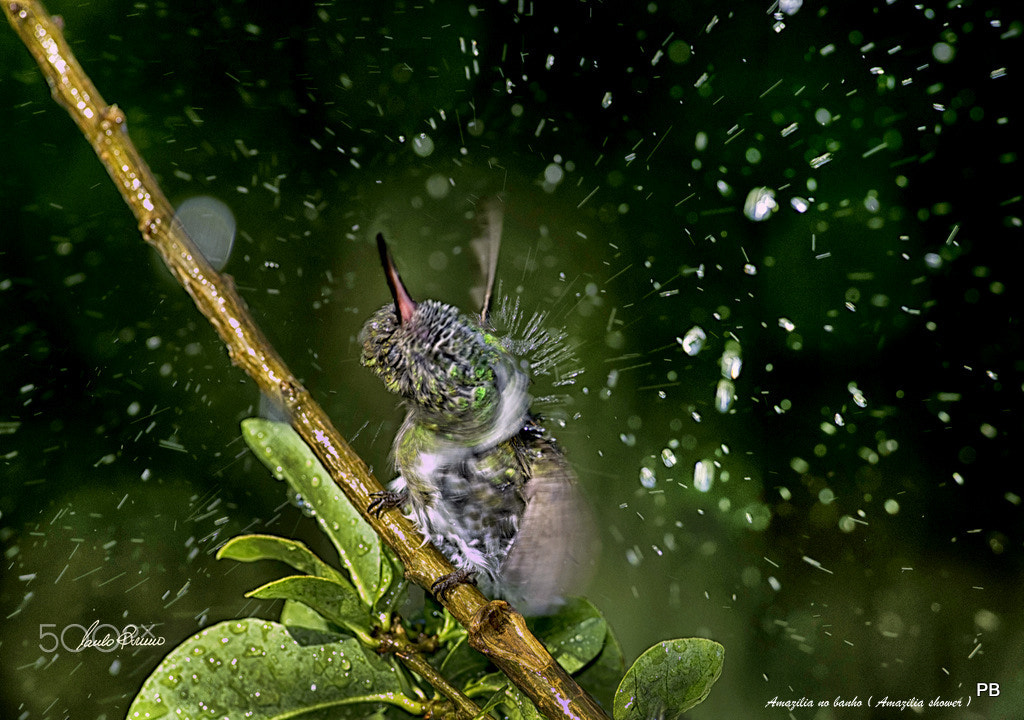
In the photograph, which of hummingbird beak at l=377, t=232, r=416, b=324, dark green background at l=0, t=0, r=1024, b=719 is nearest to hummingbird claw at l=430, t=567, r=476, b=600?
hummingbird beak at l=377, t=232, r=416, b=324

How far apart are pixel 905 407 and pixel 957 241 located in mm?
183

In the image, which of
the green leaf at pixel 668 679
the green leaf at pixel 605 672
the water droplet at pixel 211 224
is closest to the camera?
the green leaf at pixel 668 679

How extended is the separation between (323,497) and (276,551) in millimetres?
43

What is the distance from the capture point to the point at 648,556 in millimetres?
896

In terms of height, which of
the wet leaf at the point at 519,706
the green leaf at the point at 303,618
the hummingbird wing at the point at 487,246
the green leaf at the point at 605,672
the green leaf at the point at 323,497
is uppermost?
the hummingbird wing at the point at 487,246

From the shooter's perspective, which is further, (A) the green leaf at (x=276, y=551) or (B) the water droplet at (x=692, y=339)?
(B) the water droplet at (x=692, y=339)

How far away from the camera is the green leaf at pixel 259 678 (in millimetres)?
336

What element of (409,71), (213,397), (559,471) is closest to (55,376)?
(213,397)

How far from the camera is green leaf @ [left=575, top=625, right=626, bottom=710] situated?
0.44 m

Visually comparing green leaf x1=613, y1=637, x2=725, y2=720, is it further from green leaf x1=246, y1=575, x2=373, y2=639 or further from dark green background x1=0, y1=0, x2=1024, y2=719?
dark green background x1=0, y1=0, x2=1024, y2=719

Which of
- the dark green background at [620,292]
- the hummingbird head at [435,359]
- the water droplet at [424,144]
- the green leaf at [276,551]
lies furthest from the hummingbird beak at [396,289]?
the water droplet at [424,144]

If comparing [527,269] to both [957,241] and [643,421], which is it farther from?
[957,241]

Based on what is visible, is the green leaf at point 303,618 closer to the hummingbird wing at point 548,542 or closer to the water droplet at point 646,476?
the hummingbird wing at point 548,542

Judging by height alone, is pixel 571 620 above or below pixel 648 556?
above
